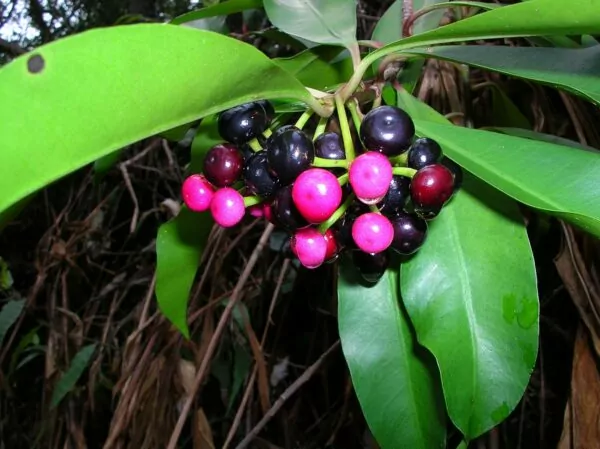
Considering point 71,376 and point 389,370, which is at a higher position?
point 389,370

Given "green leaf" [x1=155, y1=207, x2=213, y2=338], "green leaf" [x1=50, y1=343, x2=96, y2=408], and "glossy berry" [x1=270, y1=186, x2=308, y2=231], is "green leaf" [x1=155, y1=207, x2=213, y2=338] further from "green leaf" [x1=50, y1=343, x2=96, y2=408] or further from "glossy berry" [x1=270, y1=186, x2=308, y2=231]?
"green leaf" [x1=50, y1=343, x2=96, y2=408]

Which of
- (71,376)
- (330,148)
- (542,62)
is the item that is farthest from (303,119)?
(71,376)

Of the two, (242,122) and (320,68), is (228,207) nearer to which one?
(242,122)

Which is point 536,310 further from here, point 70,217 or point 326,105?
point 70,217

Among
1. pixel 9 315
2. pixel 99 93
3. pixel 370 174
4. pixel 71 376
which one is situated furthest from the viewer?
pixel 9 315

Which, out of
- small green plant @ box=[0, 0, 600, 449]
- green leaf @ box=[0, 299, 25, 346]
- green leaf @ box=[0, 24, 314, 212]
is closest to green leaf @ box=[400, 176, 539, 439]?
small green plant @ box=[0, 0, 600, 449]

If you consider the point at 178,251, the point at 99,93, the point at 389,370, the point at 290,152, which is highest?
the point at 99,93

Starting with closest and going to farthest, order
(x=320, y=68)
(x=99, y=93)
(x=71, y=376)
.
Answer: (x=99, y=93) < (x=320, y=68) < (x=71, y=376)

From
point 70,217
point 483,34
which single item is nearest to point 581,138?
point 483,34
